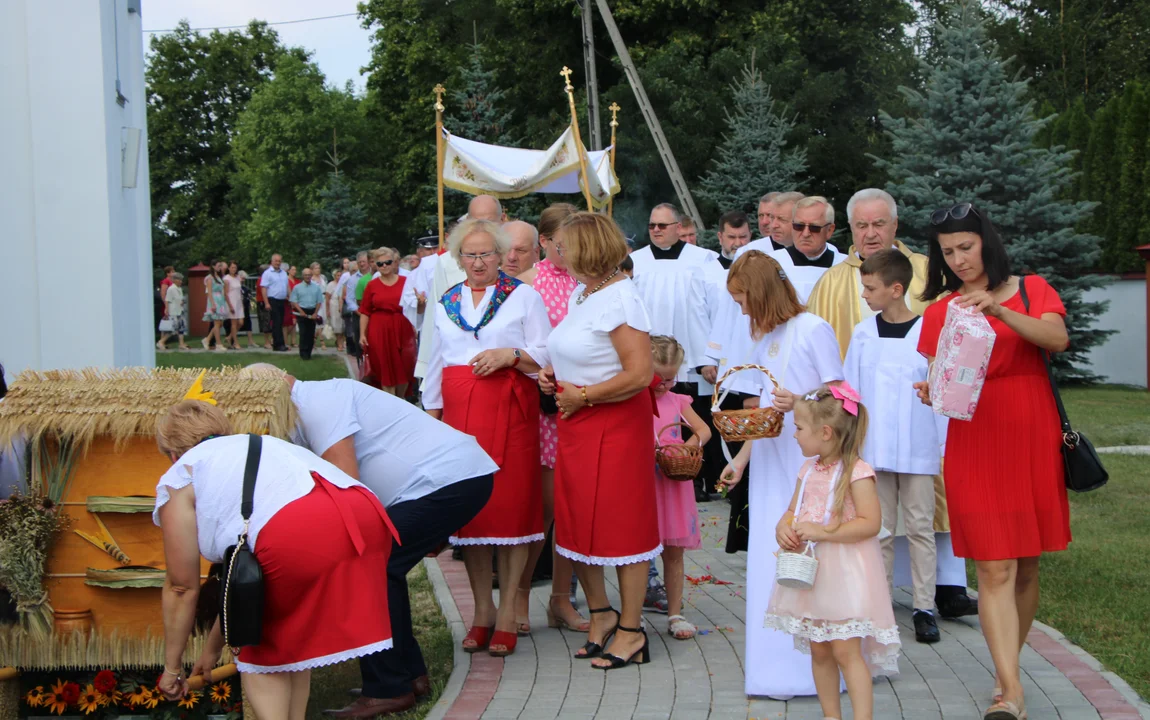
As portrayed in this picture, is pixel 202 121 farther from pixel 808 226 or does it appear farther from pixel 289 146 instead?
pixel 808 226

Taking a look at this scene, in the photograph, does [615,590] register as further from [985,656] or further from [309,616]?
[309,616]

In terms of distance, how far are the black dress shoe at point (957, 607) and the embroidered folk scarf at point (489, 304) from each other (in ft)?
9.19

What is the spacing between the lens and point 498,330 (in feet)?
19.6

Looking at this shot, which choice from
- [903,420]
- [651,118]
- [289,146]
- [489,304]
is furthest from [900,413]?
[289,146]

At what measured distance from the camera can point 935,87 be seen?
58.8 ft

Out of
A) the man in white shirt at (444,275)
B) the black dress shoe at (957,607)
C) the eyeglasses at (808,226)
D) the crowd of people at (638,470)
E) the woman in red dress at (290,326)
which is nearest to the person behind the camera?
the crowd of people at (638,470)

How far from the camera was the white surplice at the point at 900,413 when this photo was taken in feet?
19.8

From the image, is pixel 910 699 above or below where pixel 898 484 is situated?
below

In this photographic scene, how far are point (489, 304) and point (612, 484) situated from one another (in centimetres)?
112

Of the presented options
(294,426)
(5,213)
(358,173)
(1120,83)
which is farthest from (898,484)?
(358,173)

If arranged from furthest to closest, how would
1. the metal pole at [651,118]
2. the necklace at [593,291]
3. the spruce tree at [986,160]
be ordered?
the metal pole at [651,118] < the spruce tree at [986,160] < the necklace at [593,291]

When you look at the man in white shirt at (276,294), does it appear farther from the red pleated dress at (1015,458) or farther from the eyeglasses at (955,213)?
the red pleated dress at (1015,458)

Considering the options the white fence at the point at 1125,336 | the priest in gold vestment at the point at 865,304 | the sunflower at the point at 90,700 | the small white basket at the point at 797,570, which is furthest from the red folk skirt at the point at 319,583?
the white fence at the point at 1125,336

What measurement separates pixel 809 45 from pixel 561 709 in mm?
29330
